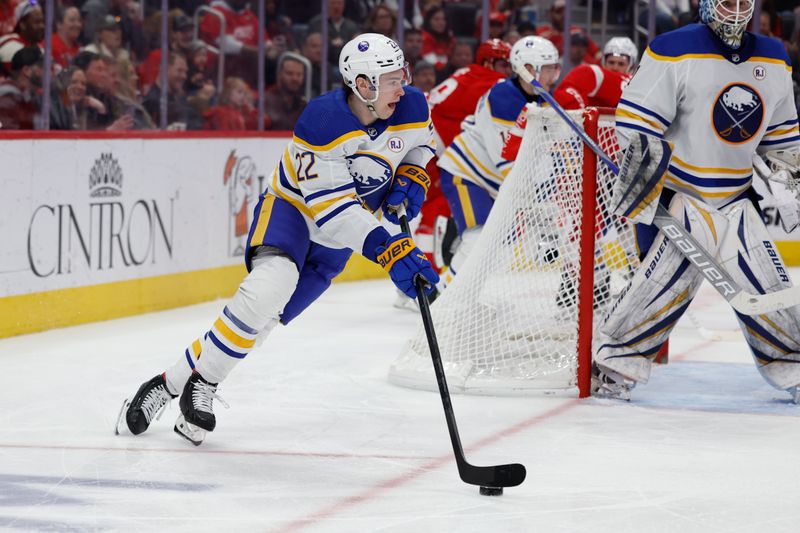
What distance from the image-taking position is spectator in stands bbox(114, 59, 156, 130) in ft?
20.4

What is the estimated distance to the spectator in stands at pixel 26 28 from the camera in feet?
18.6

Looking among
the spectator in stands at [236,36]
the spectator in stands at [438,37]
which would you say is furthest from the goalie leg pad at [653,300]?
the spectator in stands at [438,37]

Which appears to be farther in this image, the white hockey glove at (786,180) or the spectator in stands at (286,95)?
the spectator in stands at (286,95)

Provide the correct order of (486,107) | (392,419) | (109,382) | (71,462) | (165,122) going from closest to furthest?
(71,462)
(392,419)
(109,382)
(486,107)
(165,122)

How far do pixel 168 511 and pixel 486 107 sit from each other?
10.9ft

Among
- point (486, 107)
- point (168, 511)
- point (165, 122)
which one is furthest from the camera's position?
point (165, 122)

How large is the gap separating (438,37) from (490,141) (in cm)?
325

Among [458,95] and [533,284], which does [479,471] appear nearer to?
[533,284]

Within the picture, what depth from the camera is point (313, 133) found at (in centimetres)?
324

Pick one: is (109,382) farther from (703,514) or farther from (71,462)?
(703,514)

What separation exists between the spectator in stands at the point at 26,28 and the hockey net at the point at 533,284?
2.43 m

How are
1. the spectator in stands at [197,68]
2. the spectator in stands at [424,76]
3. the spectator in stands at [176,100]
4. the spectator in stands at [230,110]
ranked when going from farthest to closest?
the spectator in stands at [424,76]
the spectator in stands at [230,110]
the spectator in stands at [197,68]
the spectator in stands at [176,100]

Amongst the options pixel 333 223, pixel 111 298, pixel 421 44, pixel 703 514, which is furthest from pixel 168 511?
pixel 421 44

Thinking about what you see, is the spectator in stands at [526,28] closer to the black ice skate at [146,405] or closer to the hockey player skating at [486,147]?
the hockey player skating at [486,147]
